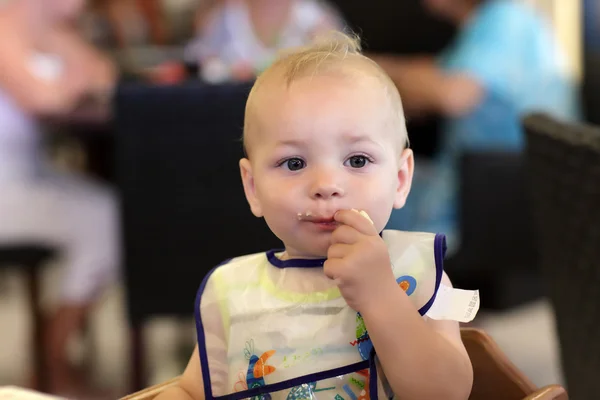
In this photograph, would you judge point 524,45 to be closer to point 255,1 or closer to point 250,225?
point 255,1

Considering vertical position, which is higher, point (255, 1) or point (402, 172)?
point (255, 1)

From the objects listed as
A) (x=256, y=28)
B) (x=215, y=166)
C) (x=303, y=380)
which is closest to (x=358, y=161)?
(x=303, y=380)

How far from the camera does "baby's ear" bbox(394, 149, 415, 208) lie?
0.99 m

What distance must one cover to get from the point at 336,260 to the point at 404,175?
0.18 metres

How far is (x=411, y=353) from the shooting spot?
0.86 meters

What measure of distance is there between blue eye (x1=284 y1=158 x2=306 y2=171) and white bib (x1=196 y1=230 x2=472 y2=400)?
114 millimetres

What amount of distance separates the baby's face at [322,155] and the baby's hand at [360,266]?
0.04m

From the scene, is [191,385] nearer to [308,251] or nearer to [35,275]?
[308,251]

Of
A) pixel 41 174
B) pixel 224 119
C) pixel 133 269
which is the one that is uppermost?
pixel 41 174

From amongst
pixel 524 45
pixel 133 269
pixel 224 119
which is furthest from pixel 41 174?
pixel 524 45

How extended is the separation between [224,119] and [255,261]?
3.09 feet

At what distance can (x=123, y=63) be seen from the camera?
3195mm

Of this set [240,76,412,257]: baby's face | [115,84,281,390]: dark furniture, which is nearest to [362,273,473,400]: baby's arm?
[240,76,412,257]: baby's face

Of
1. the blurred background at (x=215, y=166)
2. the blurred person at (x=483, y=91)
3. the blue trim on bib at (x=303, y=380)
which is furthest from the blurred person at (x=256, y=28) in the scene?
the blue trim on bib at (x=303, y=380)
